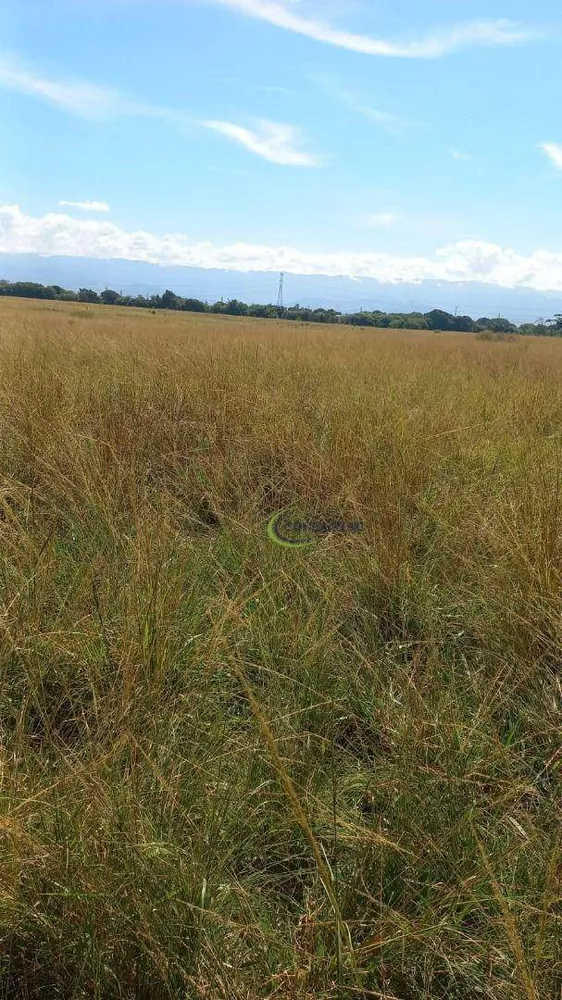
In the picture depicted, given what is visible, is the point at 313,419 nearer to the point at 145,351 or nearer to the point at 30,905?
the point at 145,351

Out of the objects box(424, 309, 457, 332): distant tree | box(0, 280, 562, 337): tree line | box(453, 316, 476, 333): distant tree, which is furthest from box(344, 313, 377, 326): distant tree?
box(453, 316, 476, 333): distant tree

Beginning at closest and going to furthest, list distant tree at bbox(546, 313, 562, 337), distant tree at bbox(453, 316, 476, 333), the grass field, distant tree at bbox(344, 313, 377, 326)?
the grass field → distant tree at bbox(546, 313, 562, 337) → distant tree at bbox(453, 316, 476, 333) → distant tree at bbox(344, 313, 377, 326)

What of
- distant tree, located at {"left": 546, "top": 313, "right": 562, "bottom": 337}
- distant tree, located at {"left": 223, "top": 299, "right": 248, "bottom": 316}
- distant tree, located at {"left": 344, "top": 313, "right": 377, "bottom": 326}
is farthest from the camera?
distant tree, located at {"left": 223, "top": 299, "right": 248, "bottom": 316}

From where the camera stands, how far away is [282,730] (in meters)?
1.37

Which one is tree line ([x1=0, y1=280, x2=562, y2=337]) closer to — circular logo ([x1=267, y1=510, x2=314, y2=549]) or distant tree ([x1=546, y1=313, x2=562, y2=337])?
distant tree ([x1=546, y1=313, x2=562, y2=337])

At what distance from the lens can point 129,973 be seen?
893 mm

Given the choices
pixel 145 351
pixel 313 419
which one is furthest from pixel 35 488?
pixel 145 351

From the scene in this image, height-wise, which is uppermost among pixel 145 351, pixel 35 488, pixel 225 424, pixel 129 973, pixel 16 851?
pixel 145 351

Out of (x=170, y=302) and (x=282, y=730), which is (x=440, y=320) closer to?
(x=170, y=302)

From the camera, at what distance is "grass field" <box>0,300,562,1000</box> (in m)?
0.92

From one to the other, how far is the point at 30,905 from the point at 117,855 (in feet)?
0.49

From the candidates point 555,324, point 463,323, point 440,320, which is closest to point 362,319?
point 440,320

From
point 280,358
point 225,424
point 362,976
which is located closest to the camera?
point 362,976

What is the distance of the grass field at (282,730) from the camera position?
0.92 meters
